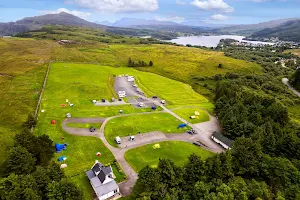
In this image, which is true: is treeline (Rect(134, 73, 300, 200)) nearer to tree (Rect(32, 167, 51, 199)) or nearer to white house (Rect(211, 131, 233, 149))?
white house (Rect(211, 131, 233, 149))

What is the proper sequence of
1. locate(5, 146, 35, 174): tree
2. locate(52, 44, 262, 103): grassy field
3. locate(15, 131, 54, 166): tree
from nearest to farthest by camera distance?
locate(5, 146, 35, 174): tree
locate(15, 131, 54, 166): tree
locate(52, 44, 262, 103): grassy field

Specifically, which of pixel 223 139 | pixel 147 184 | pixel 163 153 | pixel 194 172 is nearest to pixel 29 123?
pixel 163 153

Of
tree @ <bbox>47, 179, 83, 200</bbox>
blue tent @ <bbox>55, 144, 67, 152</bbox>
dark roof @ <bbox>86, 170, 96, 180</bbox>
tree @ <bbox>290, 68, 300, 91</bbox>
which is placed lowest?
tree @ <bbox>290, 68, 300, 91</bbox>

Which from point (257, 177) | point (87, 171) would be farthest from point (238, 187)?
point (87, 171)

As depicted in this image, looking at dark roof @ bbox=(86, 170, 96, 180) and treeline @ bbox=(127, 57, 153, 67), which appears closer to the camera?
dark roof @ bbox=(86, 170, 96, 180)

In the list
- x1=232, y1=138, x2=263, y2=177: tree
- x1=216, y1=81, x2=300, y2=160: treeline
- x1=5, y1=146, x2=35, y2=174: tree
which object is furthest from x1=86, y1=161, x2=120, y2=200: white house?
x1=216, y1=81, x2=300, y2=160: treeline

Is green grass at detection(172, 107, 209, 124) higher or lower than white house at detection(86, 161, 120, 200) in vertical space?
lower

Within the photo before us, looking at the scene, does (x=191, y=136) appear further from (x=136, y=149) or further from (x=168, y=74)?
(x=168, y=74)

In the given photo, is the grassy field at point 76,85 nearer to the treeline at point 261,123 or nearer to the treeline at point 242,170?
the treeline at point 261,123
